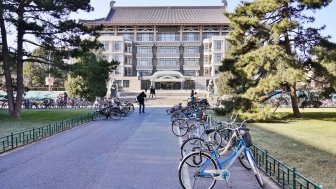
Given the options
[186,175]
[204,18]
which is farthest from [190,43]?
[186,175]

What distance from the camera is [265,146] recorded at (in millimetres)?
13180

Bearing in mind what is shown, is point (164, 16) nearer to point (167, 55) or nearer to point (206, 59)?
point (167, 55)

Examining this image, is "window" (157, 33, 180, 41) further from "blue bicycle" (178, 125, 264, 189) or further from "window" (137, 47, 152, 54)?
"blue bicycle" (178, 125, 264, 189)

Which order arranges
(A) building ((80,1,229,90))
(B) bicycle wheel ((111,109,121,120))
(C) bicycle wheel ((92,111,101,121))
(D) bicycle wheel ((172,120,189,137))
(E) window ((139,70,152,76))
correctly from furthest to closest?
(E) window ((139,70,152,76))
(A) building ((80,1,229,90))
(B) bicycle wheel ((111,109,121,120))
(C) bicycle wheel ((92,111,101,121))
(D) bicycle wheel ((172,120,189,137))

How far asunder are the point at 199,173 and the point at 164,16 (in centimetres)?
7464

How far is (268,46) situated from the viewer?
21922 mm

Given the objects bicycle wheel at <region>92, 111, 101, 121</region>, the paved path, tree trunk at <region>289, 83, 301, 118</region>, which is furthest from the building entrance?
the paved path

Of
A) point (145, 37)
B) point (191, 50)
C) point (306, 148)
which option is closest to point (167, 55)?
point (191, 50)

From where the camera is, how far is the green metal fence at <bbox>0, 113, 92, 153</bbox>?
1301 cm

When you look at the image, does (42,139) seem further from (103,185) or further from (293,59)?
(293,59)

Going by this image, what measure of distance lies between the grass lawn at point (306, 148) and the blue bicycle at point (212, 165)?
5.70 ft

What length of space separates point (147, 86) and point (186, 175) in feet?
221

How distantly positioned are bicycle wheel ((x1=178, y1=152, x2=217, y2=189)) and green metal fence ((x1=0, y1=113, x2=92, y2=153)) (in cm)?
666

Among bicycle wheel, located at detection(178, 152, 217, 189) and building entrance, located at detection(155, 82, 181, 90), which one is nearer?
bicycle wheel, located at detection(178, 152, 217, 189)
